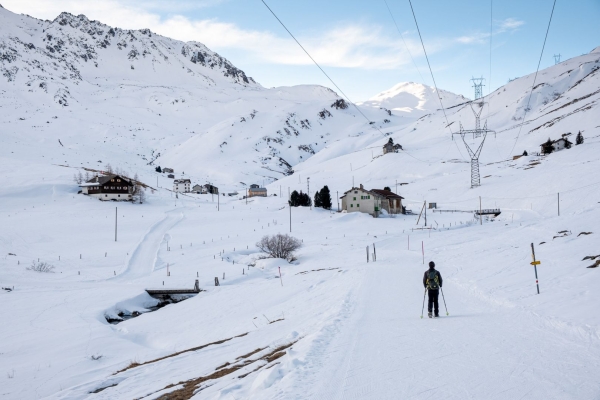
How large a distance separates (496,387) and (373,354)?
118 inches

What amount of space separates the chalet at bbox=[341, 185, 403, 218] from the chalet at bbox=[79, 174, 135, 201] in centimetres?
5195

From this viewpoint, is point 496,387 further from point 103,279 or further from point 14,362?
point 103,279

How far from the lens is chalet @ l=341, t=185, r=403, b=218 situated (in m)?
86.2

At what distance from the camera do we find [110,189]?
96.6 meters

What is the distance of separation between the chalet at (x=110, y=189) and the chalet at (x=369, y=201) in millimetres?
51950

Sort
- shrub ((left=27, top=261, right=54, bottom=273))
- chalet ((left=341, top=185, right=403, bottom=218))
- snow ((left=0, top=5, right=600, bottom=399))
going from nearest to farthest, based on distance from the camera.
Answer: snow ((left=0, top=5, right=600, bottom=399)) < shrub ((left=27, top=261, right=54, bottom=273)) < chalet ((left=341, top=185, right=403, bottom=218))

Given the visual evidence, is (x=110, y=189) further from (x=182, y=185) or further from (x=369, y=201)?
(x=369, y=201)

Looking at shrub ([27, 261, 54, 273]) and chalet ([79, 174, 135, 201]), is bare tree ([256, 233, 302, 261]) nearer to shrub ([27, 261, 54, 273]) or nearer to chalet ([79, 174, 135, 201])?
shrub ([27, 261, 54, 273])

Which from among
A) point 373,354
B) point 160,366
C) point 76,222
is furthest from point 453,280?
point 76,222

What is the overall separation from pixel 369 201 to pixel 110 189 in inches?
2387

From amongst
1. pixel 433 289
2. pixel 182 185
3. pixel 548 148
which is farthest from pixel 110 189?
pixel 548 148

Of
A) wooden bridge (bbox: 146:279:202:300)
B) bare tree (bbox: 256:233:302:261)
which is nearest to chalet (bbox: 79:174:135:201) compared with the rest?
bare tree (bbox: 256:233:302:261)

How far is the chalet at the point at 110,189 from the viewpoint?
96188mm

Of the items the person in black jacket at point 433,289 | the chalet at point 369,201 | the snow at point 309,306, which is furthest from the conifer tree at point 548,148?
the person in black jacket at point 433,289
